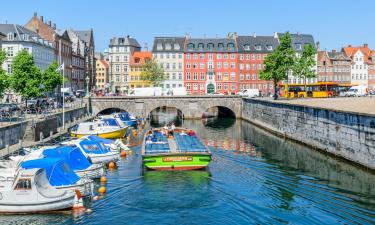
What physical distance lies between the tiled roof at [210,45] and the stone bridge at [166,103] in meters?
37.0

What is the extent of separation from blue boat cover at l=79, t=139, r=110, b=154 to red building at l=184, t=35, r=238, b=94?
8464 cm

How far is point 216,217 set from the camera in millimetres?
21969

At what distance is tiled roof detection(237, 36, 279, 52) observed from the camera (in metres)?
122

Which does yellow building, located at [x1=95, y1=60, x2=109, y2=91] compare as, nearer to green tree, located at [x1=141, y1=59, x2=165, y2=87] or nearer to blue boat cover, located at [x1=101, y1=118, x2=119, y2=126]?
green tree, located at [x1=141, y1=59, x2=165, y2=87]

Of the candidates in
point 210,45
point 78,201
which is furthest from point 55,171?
point 210,45

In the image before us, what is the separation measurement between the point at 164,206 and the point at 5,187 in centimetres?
815

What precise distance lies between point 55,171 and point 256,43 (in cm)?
10379

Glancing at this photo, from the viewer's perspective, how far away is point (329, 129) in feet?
132

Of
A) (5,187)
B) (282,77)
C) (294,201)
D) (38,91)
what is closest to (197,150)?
(294,201)

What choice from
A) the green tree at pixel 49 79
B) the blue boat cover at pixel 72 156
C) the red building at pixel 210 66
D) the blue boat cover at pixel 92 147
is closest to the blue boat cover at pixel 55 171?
the blue boat cover at pixel 72 156

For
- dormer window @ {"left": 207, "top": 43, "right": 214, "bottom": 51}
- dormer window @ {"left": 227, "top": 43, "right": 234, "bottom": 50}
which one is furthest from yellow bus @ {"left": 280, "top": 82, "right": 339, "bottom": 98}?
dormer window @ {"left": 207, "top": 43, "right": 214, "bottom": 51}

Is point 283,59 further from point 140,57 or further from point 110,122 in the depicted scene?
point 140,57

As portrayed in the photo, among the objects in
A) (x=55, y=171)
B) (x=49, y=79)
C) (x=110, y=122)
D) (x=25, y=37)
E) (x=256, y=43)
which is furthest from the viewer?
(x=256, y=43)

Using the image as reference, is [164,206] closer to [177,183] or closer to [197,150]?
[177,183]
